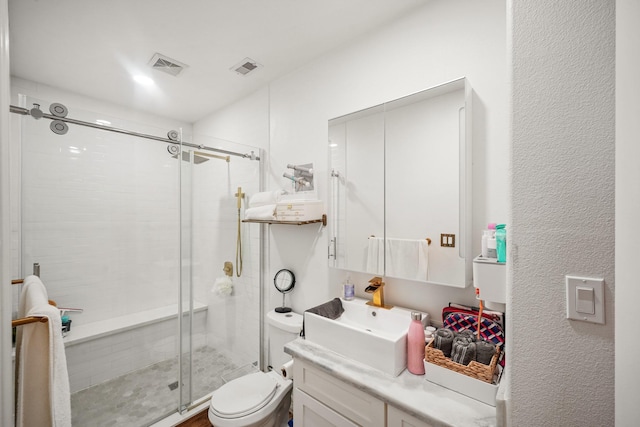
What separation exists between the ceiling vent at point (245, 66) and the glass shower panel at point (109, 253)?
83 centimetres

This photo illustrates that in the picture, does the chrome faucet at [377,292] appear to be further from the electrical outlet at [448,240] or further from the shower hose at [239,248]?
the shower hose at [239,248]

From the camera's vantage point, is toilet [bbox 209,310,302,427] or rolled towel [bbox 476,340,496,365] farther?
toilet [bbox 209,310,302,427]

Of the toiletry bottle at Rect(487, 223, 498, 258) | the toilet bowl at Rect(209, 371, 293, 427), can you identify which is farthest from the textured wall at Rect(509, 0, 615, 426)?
the toilet bowl at Rect(209, 371, 293, 427)

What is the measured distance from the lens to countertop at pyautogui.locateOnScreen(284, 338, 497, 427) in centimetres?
88

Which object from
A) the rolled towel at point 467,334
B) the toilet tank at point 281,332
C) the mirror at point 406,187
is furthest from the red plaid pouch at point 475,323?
the toilet tank at point 281,332

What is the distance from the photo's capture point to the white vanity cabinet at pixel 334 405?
103cm

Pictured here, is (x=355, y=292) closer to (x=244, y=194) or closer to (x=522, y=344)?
(x=522, y=344)

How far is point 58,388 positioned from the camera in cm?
102

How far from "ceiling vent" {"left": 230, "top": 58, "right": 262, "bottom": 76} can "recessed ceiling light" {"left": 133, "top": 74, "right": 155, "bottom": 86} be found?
72 centimetres

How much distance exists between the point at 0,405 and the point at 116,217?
1600mm

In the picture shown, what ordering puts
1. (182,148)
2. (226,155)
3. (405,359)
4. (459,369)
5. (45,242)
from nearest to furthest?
(459,369) → (405,359) → (45,242) → (182,148) → (226,155)

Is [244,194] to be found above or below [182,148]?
below

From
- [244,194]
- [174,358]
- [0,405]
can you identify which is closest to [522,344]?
[0,405]

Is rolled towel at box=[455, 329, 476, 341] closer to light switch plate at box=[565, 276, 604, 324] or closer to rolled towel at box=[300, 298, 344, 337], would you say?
light switch plate at box=[565, 276, 604, 324]
